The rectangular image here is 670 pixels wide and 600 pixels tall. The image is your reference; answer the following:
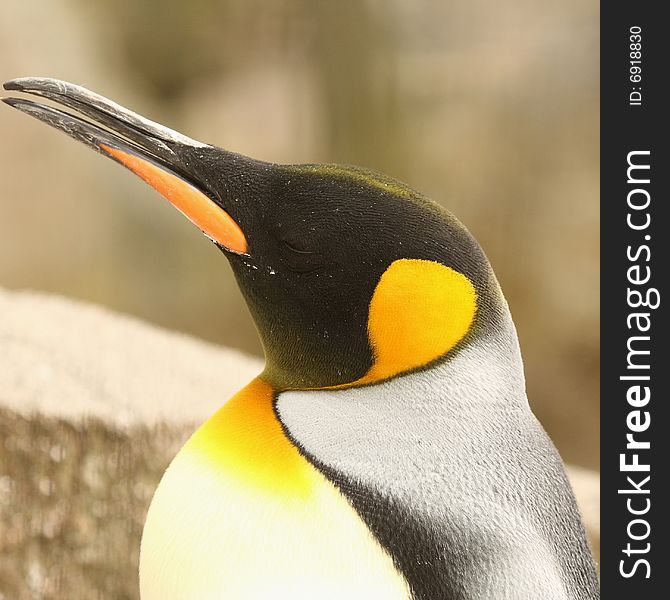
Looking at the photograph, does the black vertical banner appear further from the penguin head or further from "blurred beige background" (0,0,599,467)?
"blurred beige background" (0,0,599,467)

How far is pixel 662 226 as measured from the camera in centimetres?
100

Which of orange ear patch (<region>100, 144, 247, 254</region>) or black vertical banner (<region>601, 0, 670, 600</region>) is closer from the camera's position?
orange ear patch (<region>100, 144, 247, 254</region>)

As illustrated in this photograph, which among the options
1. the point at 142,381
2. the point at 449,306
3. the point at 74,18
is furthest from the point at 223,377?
the point at 74,18

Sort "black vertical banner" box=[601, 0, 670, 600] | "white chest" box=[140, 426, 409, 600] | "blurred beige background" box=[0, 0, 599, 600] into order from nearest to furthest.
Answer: "white chest" box=[140, 426, 409, 600] < "black vertical banner" box=[601, 0, 670, 600] < "blurred beige background" box=[0, 0, 599, 600]

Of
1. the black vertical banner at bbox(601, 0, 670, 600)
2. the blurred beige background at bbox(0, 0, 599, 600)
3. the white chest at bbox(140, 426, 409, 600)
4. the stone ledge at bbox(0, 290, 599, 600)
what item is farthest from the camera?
the blurred beige background at bbox(0, 0, 599, 600)

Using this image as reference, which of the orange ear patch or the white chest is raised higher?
the orange ear patch

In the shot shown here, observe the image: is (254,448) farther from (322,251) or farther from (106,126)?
(106,126)

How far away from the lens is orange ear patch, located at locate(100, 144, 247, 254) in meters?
0.72

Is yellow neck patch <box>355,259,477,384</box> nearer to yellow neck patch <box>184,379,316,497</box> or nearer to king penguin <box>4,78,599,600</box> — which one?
king penguin <box>4,78,599,600</box>

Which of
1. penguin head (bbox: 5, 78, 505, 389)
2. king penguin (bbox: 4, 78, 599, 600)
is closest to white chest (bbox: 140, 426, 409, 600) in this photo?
king penguin (bbox: 4, 78, 599, 600)

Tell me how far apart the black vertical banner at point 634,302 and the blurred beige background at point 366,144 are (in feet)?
5.89

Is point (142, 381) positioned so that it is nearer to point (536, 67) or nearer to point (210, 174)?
point (210, 174)

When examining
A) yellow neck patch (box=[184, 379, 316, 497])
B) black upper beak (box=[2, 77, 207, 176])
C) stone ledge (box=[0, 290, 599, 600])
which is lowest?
stone ledge (box=[0, 290, 599, 600])

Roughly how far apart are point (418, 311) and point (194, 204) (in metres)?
0.21
